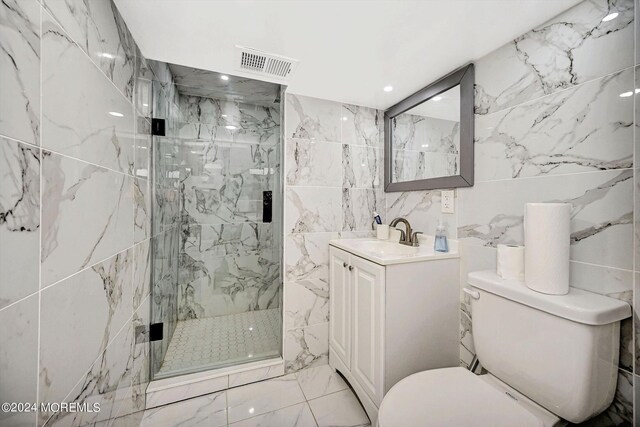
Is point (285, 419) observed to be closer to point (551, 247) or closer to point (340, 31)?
point (551, 247)

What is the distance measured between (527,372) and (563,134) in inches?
35.6

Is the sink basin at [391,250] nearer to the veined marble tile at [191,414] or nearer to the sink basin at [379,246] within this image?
the sink basin at [379,246]

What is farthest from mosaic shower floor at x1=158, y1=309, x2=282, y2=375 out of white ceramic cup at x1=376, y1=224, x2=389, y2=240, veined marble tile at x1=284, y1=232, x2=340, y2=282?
white ceramic cup at x1=376, y1=224, x2=389, y2=240

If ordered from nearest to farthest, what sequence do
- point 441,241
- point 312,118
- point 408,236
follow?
point 441,241, point 408,236, point 312,118

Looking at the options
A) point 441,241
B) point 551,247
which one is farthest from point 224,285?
point 551,247

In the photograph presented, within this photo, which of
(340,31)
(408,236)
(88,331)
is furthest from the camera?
(408,236)

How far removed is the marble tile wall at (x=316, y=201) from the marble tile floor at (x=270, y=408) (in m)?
0.19

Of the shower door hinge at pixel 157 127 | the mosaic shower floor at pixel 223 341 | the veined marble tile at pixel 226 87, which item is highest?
the veined marble tile at pixel 226 87

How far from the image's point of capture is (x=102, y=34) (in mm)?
857

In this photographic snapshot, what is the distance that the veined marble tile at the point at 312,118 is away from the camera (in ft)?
5.43

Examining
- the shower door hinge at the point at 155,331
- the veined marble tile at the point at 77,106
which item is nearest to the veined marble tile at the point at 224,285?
the shower door hinge at the point at 155,331

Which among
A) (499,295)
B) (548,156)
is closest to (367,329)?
(499,295)

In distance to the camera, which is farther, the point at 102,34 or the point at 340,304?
the point at 340,304

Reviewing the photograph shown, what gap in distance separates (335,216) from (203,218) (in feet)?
3.64
